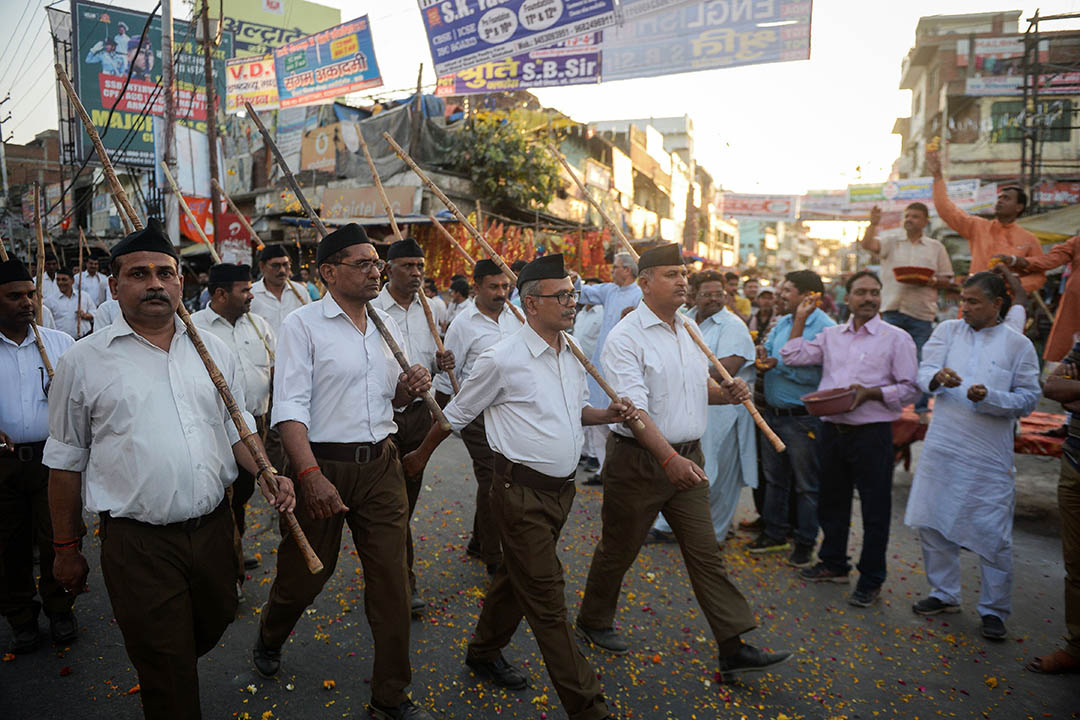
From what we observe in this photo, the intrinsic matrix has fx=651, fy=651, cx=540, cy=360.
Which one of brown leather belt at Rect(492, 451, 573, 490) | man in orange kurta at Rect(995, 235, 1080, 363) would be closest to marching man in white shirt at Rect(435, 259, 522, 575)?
brown leather belt at Rect(492, 451, 573, 490)

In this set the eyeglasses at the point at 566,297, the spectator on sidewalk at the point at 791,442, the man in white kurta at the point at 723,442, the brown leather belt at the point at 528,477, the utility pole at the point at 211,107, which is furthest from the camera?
the utility pole at the point at 211,107

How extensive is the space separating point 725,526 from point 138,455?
4651 mm

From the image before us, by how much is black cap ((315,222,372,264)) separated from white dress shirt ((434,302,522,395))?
1.86m

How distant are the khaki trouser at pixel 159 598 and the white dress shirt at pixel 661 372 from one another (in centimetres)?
225

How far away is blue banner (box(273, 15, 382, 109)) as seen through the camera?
1277 centimetres

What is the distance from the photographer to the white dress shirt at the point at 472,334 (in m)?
5.14

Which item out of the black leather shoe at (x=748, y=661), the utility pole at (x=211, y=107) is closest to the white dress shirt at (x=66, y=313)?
the utility pole at (x=211, y=107)

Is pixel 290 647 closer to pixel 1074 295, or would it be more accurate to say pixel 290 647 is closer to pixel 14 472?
pixel 14 472

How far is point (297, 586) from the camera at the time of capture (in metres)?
3.18

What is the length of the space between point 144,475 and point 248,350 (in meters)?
2.90

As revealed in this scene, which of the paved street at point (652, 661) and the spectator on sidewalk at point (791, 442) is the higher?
the spectator on sidewalk at point (791, 442)

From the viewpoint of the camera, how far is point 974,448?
4352mm

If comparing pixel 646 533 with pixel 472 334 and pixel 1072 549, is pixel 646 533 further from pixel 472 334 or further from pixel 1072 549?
pixel 1072 549

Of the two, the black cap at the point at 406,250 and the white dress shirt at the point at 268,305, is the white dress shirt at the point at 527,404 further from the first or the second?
the white dress shirt at the point at 268,305
